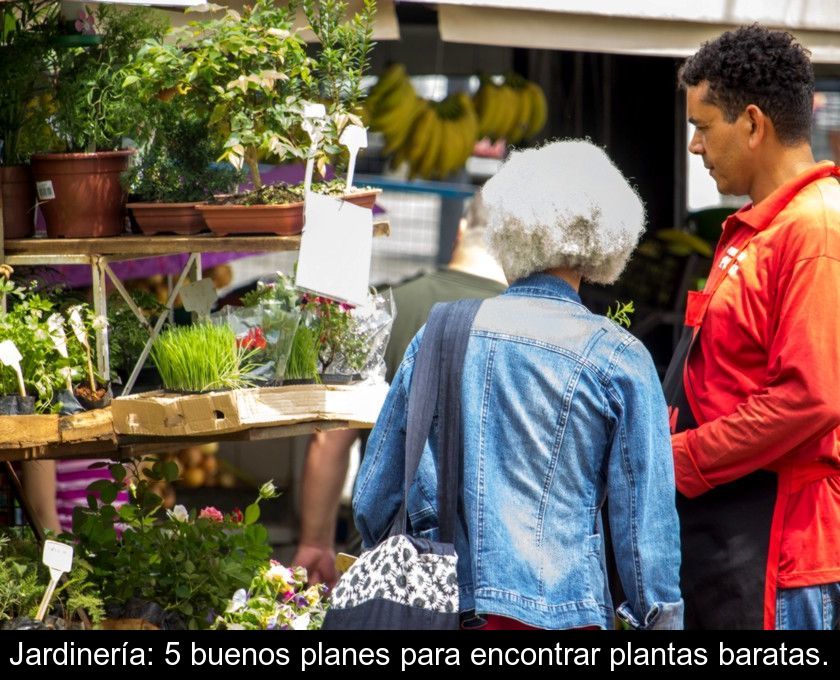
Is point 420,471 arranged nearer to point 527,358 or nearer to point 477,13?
point 527,358

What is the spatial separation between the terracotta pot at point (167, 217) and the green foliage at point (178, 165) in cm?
5

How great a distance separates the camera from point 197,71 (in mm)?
2723

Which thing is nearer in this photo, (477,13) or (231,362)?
(231,362)

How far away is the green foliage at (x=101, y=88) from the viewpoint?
112 inches

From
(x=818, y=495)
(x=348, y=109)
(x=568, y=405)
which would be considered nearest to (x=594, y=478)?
(x=568, y=405)

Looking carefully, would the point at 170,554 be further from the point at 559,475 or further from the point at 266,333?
the point at 559,475

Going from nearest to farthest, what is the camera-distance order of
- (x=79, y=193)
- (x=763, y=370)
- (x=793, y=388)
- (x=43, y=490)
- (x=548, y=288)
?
(x=548, y=288) < (x=793, y=388) < (x=763, y=370) < (x=79, y=193) < (x=43, y=490)

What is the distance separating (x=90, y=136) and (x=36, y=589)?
3.40 ft

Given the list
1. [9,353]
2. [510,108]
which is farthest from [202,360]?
[510,108]

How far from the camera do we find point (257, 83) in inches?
106

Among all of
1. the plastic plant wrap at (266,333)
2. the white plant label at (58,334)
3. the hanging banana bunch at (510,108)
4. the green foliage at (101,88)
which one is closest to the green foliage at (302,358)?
the plastic plant wrap at (266,333)

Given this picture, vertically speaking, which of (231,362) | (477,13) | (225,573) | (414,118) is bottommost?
(225,573)

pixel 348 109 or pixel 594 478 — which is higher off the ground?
pixel 348 109
